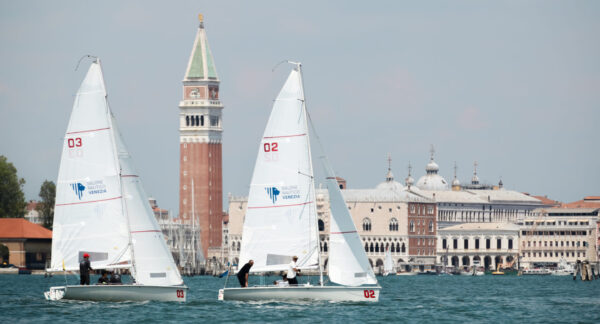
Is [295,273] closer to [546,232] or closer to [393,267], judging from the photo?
[393,267]

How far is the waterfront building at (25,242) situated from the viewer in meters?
138

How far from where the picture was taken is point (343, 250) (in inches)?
2057

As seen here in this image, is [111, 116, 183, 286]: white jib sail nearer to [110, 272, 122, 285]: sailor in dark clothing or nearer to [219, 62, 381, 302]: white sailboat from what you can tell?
[110, 272, 122, 285]: sailor in dark clothing

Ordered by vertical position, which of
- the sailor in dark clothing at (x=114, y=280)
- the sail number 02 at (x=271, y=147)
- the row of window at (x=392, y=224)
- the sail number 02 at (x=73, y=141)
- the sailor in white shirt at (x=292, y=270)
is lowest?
the sailor in dark clothing at (x=114, y=280)

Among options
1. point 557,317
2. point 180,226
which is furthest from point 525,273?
point 557,317

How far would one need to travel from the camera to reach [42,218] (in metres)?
150

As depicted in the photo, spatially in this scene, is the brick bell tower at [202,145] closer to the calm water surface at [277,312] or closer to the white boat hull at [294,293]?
the calm water surface at [277,312]

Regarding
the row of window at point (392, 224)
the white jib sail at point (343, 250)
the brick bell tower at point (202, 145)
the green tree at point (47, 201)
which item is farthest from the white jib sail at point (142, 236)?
the row of window at point (392, 224)

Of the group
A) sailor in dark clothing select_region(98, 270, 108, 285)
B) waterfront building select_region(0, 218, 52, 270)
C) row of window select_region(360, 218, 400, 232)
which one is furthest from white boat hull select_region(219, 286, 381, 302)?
row of window select_region(360, 218, 400, 232)

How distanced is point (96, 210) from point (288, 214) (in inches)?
255

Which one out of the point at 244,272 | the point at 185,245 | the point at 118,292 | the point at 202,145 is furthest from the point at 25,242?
the point at 244,272

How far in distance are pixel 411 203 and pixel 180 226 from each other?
36319 millimetres

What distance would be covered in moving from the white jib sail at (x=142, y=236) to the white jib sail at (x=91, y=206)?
0.57 metres

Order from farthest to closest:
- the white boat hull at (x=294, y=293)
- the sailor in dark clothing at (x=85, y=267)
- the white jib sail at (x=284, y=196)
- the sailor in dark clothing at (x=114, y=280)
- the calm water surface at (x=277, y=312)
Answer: the sailor in dark clothing at (x=114, y=280) < the white jib sail at (x=284, y=196) < the sailor in dark clothing at (x=85, y=267) < the white boat hull at (x=294, y=293) < the calm water surface at (x=277, y=312)
